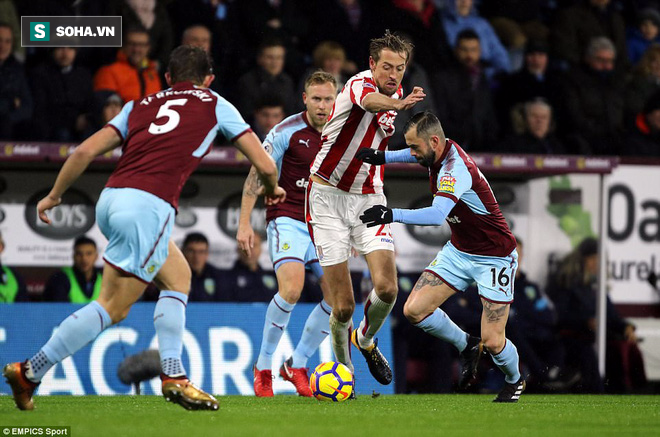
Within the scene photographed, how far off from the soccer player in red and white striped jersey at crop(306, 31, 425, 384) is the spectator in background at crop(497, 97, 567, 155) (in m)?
4.52

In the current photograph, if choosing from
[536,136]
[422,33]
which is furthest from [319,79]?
[422,33]

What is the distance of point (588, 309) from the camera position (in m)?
12.2

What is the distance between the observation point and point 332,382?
8172 mm

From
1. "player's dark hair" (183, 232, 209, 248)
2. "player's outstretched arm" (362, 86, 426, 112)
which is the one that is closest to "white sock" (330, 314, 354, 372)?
"player's outstretched arm" (362, 86, 426, 112)

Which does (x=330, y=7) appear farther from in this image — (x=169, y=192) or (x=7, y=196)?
(x=169, y=192)

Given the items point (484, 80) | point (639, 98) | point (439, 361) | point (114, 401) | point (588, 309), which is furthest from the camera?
point (639, 98)

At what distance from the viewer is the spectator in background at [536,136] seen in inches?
498

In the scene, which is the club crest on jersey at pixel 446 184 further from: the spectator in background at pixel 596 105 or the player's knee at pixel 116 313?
the spectator in background at pixel 596 105

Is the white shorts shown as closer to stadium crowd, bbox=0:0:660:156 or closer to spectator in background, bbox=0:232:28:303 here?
stadium crowd, bbox=0:0:660:156

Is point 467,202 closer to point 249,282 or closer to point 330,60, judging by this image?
point 249,282

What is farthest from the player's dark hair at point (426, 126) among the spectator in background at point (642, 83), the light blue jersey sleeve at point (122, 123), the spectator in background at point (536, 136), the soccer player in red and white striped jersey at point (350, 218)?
the spectator in background at point (642, 83)

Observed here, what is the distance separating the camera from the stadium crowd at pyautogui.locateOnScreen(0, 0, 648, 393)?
1149 cm

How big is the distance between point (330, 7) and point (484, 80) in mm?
2096

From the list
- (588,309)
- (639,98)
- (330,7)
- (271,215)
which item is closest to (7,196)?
(271,215)
